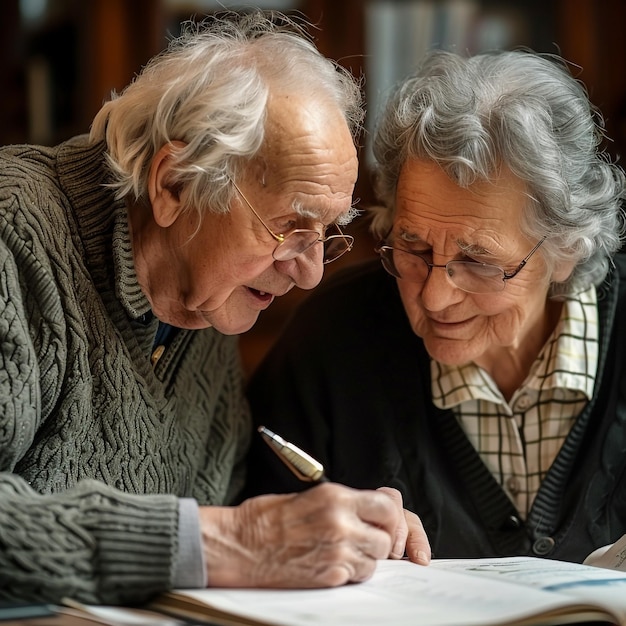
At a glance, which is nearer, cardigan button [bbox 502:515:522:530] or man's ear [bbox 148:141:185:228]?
man's ear [bbox 148:141:185:228]

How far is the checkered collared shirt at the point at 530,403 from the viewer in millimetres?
1854

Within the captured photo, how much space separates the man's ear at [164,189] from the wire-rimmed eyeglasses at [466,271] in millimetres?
409

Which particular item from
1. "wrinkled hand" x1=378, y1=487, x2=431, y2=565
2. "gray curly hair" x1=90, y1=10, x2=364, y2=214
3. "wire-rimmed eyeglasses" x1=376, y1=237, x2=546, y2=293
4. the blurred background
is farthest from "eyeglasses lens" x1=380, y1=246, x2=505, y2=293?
the blurred background

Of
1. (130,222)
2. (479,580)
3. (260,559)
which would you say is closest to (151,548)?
(260,559)

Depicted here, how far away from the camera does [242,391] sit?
1.96 meters

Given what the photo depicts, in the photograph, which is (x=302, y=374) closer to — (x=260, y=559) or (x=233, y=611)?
(x=260, y=559)

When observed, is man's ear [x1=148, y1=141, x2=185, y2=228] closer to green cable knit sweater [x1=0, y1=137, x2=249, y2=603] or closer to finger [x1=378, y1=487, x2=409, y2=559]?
green cable knit sweater [x1=0, y1=137, x2=249, y2=603]

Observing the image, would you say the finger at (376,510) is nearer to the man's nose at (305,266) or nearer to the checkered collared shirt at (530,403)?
the man's nose at (305,266)

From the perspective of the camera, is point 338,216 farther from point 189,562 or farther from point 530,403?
point 189,562

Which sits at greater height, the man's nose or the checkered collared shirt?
the man's nose

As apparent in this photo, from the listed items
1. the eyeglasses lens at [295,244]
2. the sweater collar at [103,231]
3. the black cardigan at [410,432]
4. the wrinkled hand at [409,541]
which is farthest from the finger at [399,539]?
the sweater collar at [103,231]

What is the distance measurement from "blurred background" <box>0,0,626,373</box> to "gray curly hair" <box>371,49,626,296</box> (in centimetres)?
186

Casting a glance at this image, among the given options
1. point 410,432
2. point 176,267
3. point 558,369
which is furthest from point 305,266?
point 558,369

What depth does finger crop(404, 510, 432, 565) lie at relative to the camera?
1.48 metres
